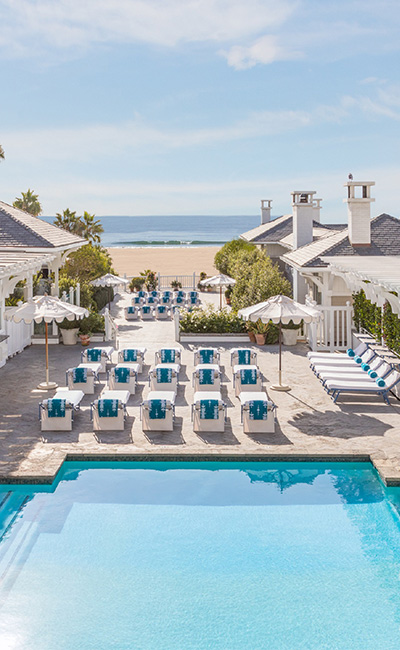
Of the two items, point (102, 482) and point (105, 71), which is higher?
point (105, 71)

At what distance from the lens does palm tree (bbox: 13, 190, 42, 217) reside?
5928 cm

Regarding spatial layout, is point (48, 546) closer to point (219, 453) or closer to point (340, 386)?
point (219, 453)

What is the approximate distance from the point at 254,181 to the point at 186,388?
109m

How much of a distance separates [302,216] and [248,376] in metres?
12.9

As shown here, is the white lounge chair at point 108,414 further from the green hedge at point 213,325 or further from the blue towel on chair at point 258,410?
the green hedge at point 213,325

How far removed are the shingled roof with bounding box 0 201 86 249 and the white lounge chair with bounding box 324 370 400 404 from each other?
41.2ft

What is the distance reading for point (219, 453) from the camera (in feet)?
38.4

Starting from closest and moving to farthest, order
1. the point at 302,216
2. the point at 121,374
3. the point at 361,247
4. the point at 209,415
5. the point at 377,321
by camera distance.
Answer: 1. the point at 209,415
2. the point at 121,374
3. the point at 377,321
4. the point at 361,247
5. the point at 302,216

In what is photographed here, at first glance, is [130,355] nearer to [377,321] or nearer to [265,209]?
[377,321]

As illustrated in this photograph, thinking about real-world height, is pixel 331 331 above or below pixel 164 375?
above

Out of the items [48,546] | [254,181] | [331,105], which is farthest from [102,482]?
[254,181]

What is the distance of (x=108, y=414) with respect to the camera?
12.9 m

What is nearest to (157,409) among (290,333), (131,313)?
(290,333)

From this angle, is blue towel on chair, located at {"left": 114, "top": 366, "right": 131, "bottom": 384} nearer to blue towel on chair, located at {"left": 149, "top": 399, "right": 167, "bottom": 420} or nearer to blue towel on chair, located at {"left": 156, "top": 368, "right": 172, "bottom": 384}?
blue towel on chair, located at {"left": 156, "top": 368, "right": 172, "bottom": 384}
